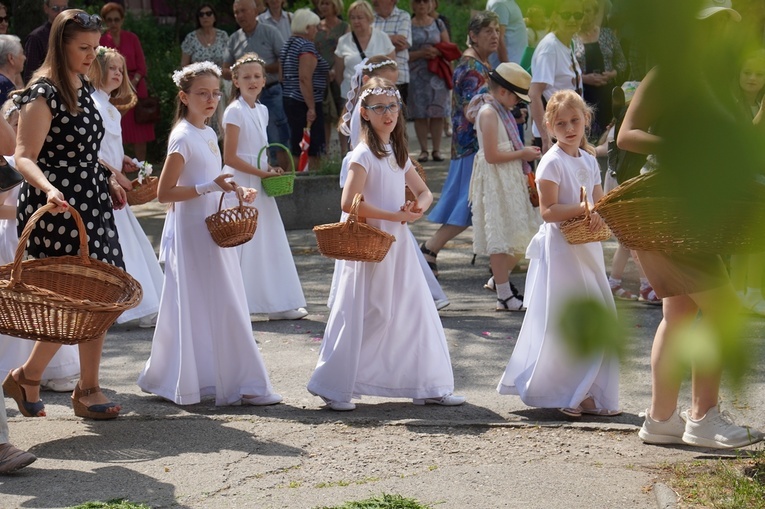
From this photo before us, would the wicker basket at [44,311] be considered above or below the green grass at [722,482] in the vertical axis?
above

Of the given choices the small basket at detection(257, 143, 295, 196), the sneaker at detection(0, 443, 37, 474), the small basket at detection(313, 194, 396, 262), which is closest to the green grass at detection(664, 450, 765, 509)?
the small basket at detection(313, 194, 396, 262)

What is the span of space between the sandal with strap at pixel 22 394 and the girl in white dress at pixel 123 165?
6.34ft

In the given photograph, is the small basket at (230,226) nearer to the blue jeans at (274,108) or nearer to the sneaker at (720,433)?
the sneaker at (720,433)

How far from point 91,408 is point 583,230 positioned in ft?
8.37

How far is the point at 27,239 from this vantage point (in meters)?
Result: 4.29

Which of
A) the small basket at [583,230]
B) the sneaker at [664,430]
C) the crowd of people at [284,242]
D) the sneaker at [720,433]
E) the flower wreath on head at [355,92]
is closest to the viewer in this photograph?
the sneaker at [720,433]

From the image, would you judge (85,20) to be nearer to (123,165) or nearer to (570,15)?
(123,165)

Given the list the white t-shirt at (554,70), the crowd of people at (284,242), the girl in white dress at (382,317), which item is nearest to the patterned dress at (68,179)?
the crowd of people at (284,242)

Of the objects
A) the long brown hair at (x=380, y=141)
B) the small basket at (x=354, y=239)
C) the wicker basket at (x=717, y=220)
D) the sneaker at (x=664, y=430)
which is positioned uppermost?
the long brown hair at (x=380, y=141)

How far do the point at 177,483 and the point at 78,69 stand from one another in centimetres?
201

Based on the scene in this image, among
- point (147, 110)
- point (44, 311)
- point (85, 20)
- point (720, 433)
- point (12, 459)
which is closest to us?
point (44, 311)

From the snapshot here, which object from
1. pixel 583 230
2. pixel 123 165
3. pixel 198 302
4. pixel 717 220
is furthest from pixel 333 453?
pixel 717 220

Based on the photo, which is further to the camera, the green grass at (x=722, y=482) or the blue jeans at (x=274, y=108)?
the blue jeans at (x=274, y=108)

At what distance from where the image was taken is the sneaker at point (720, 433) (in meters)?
4.43
